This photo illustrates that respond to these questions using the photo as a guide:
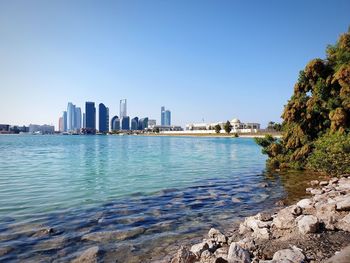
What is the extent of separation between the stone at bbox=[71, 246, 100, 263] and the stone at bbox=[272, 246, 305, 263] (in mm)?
5347

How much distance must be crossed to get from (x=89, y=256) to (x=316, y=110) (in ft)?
88.2

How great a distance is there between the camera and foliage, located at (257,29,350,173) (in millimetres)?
27234

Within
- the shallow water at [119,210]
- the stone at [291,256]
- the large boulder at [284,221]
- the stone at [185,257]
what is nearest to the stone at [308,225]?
the large boulder at [284,221]

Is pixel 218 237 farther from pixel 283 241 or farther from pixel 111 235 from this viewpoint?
pixel 111 235

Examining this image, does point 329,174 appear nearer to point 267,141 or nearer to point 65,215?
point 267,141

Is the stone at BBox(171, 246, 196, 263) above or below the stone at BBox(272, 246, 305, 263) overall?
below

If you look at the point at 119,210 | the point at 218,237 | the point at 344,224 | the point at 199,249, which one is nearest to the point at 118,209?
the point at 119,210

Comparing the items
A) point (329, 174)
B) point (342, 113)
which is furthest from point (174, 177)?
point (342, 113)

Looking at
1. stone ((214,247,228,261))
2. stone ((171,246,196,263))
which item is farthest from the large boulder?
stone ((171,246,196,263))

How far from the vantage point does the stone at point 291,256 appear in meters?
7.28

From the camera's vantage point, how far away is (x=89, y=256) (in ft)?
32.9

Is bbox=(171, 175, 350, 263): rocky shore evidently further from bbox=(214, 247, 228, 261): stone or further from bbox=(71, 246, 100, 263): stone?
bbox=(71, 246, 100, 263): stone

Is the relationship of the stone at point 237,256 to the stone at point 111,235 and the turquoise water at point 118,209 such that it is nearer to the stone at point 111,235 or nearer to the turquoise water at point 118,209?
the turquoise water at point 118,209

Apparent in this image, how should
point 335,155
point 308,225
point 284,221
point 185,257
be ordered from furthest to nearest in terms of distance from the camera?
point 335,155, point 284,221, point 308,225, point 185,257
